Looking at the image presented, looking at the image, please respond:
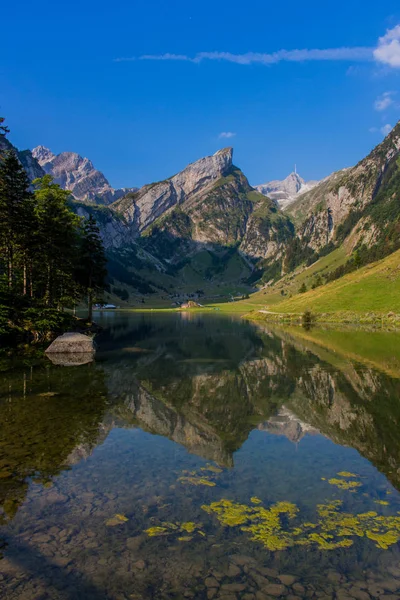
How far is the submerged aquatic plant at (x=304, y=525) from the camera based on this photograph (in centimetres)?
1116

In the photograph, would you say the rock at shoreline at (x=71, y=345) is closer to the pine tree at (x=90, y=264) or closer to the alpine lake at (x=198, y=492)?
the alpine lake at (x=198, y=492)

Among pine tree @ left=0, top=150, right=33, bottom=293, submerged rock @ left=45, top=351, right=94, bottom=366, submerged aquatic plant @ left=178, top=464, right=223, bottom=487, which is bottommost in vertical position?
submerged rock @ left=45, top=351, right=94, bottom=366

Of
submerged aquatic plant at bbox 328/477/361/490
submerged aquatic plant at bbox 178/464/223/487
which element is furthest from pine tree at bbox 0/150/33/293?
submerged aquatic plant at bbox 328/477/361/490

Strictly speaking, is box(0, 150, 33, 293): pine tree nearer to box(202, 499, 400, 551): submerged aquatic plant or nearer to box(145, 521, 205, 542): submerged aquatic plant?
box(145, 521, 205, 542): submerged aquatic plant

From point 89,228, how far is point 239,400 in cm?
6094

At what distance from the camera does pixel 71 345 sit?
50.6 m

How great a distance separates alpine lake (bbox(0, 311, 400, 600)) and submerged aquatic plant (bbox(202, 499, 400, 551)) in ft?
0.18

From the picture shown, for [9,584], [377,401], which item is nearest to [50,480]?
[9,584]

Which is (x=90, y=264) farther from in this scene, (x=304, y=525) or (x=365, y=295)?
(x=365, y=295)

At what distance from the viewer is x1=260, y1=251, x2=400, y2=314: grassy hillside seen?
112 meters

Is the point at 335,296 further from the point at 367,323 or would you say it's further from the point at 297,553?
the point at 297,553

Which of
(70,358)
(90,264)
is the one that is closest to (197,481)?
(70,358)

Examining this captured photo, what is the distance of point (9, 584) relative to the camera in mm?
9312

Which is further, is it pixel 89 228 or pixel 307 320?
pixel 307 320
